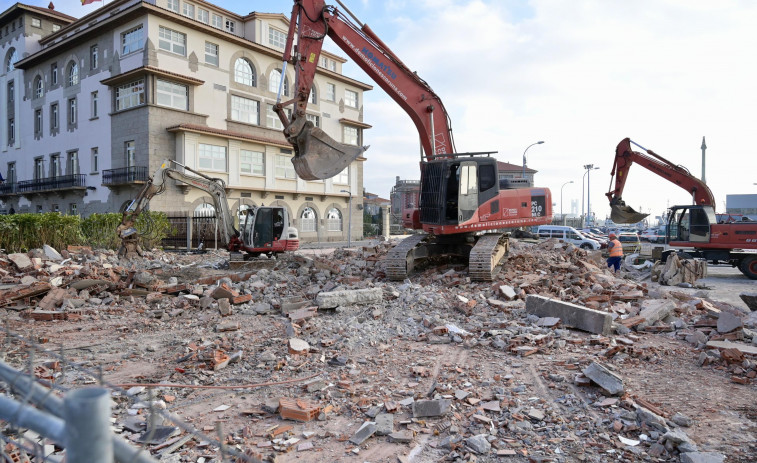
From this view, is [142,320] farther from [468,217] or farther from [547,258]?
[547,258]

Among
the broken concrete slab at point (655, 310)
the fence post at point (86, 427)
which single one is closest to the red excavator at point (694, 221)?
the broken concrete slab at point (655, 310)

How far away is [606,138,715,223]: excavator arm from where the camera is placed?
19.2 metres

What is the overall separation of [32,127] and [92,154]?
430 inches

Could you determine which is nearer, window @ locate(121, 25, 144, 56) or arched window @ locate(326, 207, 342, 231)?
window @ locate(121, 25, 144, 56)

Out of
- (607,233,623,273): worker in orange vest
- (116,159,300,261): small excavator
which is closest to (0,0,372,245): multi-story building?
(116,159,300,261): small excavator

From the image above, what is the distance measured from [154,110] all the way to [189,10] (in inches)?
330

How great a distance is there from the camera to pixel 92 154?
1257 inches

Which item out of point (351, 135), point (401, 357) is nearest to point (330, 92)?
point (351, 135)

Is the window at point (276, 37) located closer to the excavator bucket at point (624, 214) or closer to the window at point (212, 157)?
the window at point (212, 157)

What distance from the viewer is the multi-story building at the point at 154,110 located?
93.4 feet

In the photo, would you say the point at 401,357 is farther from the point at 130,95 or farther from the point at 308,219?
the point at 308,219

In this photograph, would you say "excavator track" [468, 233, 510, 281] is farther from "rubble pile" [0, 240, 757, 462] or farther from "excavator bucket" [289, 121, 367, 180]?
"excavator bucket" [289, 121, 367, 180]

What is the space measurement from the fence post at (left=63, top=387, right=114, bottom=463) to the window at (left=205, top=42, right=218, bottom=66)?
33157mm

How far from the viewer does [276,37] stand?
36375mm
